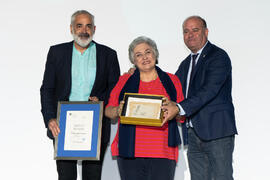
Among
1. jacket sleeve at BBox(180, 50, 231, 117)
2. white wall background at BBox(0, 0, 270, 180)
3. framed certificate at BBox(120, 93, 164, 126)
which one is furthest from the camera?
white wall background at BBox(0, 0, 270, 180)

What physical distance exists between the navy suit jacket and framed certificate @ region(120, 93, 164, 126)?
0.47 meters

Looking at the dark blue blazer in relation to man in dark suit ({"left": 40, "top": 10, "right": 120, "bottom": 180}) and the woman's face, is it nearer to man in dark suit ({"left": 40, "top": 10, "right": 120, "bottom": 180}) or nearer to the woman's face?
the woman's face

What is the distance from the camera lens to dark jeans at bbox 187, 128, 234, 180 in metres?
2.63

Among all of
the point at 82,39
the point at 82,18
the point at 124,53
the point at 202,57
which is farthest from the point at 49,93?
the point at 202,57

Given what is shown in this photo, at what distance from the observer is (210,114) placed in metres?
2.65

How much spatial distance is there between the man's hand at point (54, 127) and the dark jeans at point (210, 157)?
108 cm

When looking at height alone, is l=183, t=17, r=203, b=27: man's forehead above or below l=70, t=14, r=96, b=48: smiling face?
above

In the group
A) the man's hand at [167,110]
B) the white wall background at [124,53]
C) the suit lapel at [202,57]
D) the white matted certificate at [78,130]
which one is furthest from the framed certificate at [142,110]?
the white wall background at [124,53]

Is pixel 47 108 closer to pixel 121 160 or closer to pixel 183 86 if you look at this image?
pixel 121 160

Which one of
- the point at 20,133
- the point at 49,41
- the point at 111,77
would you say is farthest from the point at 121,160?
the point at 49,41

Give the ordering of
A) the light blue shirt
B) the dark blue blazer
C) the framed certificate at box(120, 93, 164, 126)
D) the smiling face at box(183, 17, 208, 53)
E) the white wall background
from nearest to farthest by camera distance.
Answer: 1. the framed certificate at box(120, 93, 164, 126)
2. the dark blue blazer
3. the light blue shirt
4. the smiling face at box(183, 17, 208, 53)
5. the white wall background

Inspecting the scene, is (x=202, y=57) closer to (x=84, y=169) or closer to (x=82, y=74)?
(x=82, y=74)

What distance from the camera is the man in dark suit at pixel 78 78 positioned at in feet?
8.77

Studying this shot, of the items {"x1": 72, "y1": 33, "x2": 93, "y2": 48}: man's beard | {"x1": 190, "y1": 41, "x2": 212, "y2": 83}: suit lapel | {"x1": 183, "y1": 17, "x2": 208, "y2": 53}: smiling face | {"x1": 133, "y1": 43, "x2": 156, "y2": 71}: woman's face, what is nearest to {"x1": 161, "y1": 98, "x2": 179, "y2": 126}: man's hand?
{"x1": 133, "y1": 43, "x2": 156, "y2": 71}: woman's face
